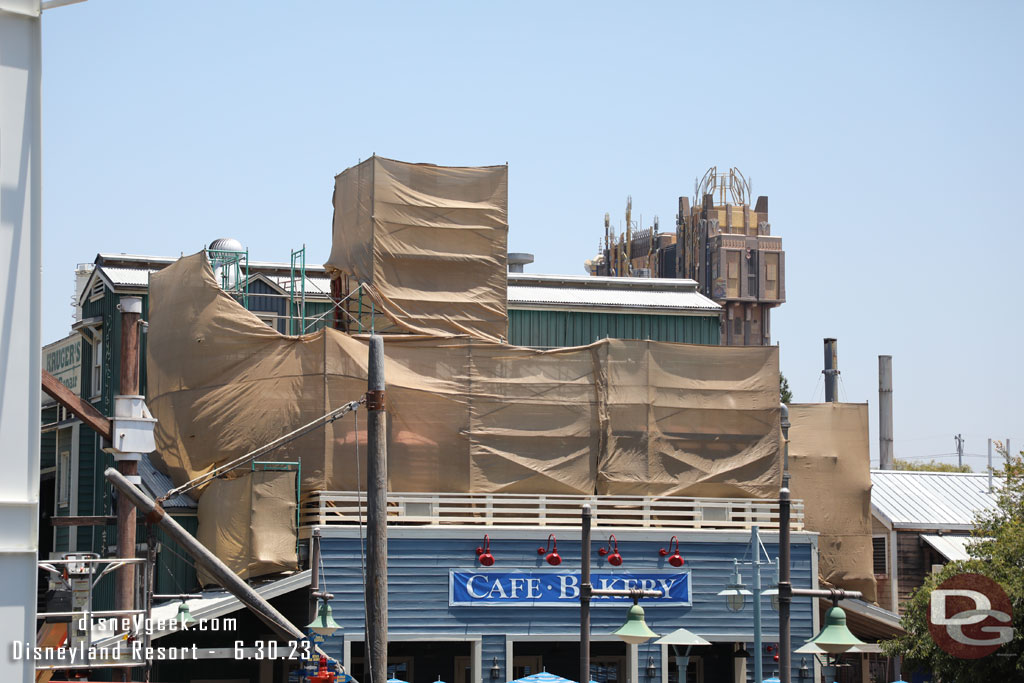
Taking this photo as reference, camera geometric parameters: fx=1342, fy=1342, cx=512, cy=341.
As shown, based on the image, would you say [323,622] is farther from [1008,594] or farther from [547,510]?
[1008,594]

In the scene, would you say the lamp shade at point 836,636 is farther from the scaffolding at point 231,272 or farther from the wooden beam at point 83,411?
the scaffolding at point 231,272

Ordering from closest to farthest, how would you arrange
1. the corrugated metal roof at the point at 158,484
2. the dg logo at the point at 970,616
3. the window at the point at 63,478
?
the dg logo at the point at 970,616, the corrugated metal roof at the point at 158,484, the window at the point at 63,478

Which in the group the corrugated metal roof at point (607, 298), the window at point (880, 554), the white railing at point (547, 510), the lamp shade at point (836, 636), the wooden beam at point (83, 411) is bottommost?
the window at point (880, 554)

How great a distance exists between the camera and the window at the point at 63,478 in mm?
36500

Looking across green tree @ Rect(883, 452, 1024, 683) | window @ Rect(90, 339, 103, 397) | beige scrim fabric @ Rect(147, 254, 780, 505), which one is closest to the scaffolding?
beige scrim fabric @ Rect(147, 254, 780, 505)

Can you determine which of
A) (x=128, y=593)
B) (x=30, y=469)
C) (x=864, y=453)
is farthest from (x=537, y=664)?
(x=30, y=469)

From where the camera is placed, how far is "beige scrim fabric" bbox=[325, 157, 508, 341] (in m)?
32.9

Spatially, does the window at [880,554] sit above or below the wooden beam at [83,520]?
below

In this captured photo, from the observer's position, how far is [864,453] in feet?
119

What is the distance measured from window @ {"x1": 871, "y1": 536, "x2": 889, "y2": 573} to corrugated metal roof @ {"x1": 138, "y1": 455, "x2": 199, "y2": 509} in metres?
21.6

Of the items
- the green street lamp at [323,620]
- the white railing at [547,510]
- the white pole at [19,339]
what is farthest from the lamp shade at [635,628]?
the white pole at [19,339]

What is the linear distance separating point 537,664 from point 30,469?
2700 cm

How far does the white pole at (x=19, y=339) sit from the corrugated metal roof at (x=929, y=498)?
37.6 metres

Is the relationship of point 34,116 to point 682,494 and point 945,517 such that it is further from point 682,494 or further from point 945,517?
point 945,517
